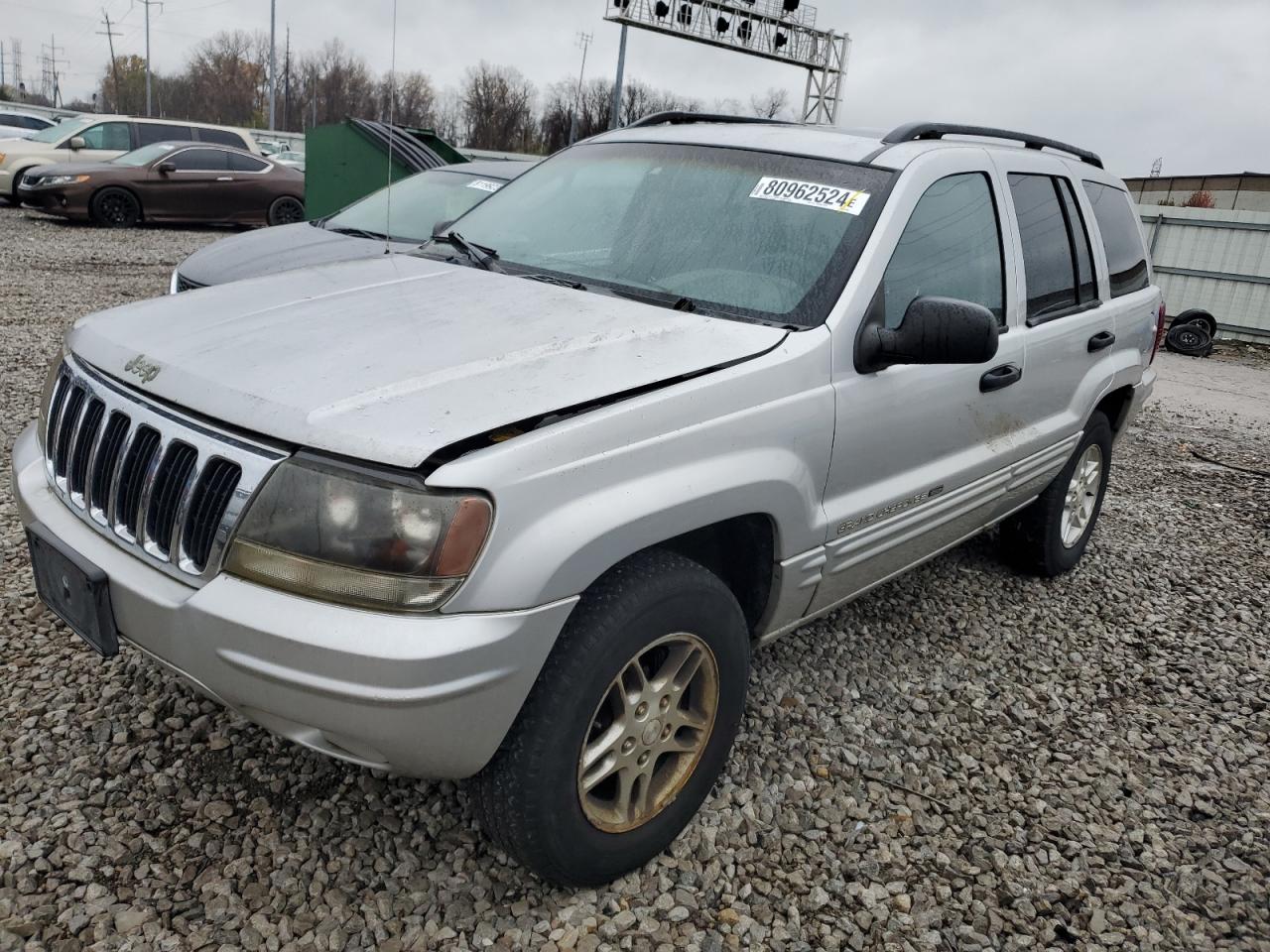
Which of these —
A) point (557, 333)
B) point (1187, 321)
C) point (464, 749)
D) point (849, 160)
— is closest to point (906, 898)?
point (464, 749)

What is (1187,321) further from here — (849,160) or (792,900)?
(792,900)

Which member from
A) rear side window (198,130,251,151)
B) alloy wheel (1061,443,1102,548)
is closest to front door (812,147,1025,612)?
alloy wheel (1061,443,1102,548)

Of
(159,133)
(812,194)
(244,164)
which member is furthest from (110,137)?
(812,194)

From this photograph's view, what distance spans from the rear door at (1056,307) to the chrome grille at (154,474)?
260 cm

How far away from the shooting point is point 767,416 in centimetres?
233

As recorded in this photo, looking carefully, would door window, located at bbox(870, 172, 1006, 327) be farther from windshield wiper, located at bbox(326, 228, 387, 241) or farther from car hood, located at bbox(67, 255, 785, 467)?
windshield wiper, located at bbox(326, 228, 387, 241)

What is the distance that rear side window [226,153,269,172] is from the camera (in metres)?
15.2

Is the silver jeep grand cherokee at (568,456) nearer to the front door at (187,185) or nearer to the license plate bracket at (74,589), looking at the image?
the license plate bracket at (74,589)

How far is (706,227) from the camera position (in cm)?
291

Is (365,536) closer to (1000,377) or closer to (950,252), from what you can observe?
(950,252)

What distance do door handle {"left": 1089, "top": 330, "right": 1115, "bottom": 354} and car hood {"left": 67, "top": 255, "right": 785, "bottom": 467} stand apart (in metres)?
2.01

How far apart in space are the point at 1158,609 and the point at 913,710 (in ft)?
5.60

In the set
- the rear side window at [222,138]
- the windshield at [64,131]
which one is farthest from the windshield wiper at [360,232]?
the windshield at [64,131]

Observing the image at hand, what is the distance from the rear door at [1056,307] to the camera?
11.3 ft
